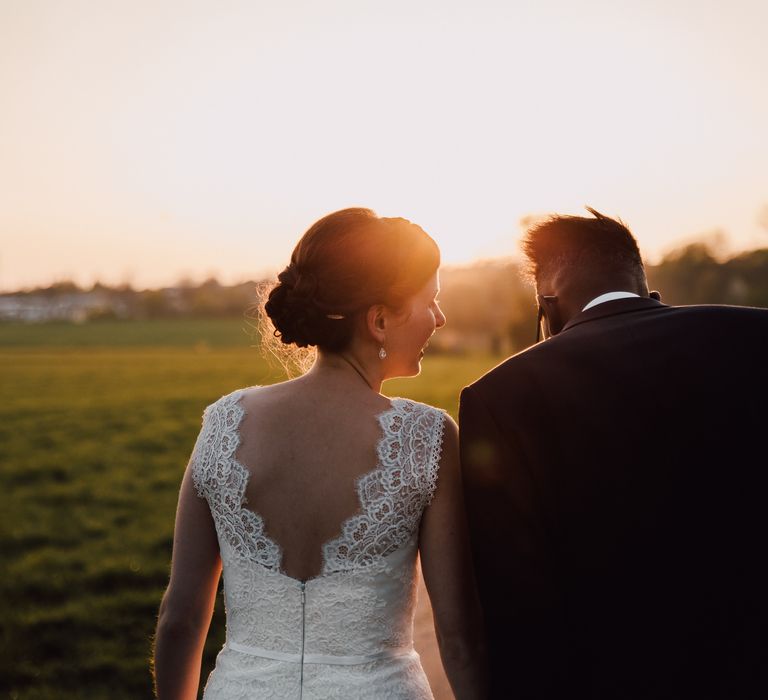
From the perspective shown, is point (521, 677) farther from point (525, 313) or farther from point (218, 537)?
point (525, 313)

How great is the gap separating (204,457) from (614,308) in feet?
4.41

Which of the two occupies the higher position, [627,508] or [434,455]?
[434,455]

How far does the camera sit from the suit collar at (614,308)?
2549mm

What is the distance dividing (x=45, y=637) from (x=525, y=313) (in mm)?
39507

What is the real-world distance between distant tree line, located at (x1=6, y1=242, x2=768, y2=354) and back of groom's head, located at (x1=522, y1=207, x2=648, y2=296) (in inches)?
11.1

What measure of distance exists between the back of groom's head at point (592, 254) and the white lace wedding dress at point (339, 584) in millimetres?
667

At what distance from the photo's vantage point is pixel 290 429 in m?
2.39

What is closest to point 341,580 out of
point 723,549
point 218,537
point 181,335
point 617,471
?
point 218,537

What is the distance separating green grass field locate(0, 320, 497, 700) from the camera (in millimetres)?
5656

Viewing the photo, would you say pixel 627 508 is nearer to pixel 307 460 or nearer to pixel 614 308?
pixel 614 308

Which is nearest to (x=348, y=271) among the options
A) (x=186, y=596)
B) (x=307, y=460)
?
(x=307, y=460)

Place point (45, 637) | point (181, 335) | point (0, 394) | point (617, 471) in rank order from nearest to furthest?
point (617, 471), point (45, 637), point (0, 394), point (181, 335)

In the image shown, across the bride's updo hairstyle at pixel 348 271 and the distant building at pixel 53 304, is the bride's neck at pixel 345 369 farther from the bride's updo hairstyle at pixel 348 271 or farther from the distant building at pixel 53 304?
the distant building at pixel 53 304

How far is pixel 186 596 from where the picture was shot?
2.65 m
